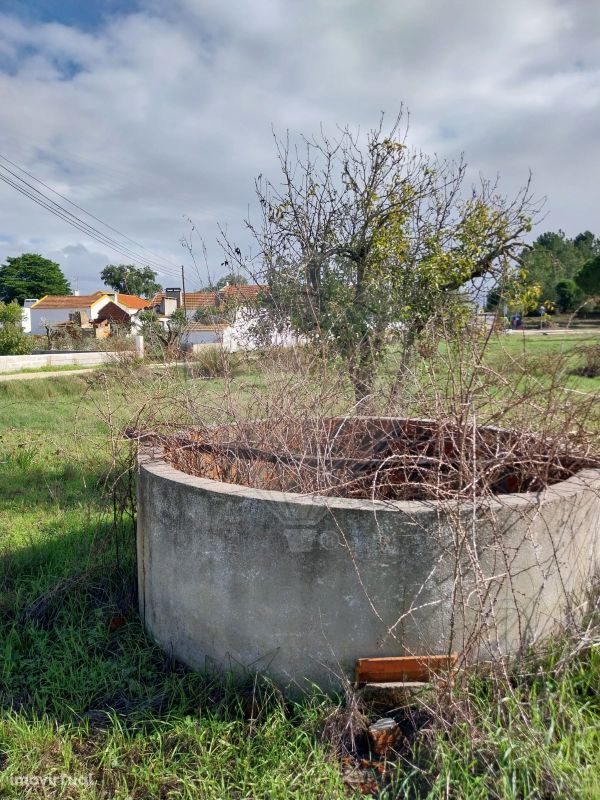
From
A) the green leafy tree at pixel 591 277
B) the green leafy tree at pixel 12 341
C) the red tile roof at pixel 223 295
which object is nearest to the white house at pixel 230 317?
the red tile roof at pixel 223 295

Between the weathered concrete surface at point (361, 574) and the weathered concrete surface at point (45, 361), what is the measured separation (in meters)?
19.7

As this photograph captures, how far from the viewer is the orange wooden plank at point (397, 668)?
250 cm

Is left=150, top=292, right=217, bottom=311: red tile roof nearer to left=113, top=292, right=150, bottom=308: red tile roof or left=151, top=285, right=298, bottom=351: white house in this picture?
left=151, top=285, right=298, bottom=351: white house

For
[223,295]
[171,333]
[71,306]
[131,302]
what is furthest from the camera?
[131,302]

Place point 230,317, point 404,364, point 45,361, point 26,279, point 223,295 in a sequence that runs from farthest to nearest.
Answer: point 26,279 → point 45,361 → point 223,295 → point 230,317 → point 404,364

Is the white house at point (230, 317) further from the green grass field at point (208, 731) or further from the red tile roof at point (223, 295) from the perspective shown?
the green grass field at point (208, 731)

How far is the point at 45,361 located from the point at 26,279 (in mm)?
66564

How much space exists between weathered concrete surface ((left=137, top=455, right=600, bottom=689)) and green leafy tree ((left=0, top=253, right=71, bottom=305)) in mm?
87298

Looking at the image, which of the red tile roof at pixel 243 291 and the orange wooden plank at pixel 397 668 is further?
the red tile roof at pixel 243 291

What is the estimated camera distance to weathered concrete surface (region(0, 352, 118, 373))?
22519 mm

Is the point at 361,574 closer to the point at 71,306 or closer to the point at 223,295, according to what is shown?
the point at 223,295

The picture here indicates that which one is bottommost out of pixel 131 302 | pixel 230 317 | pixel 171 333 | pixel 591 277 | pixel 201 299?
pixel 171 333

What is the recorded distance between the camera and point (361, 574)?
99.2 inches

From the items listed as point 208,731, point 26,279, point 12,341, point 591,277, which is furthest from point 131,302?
point 208,731
